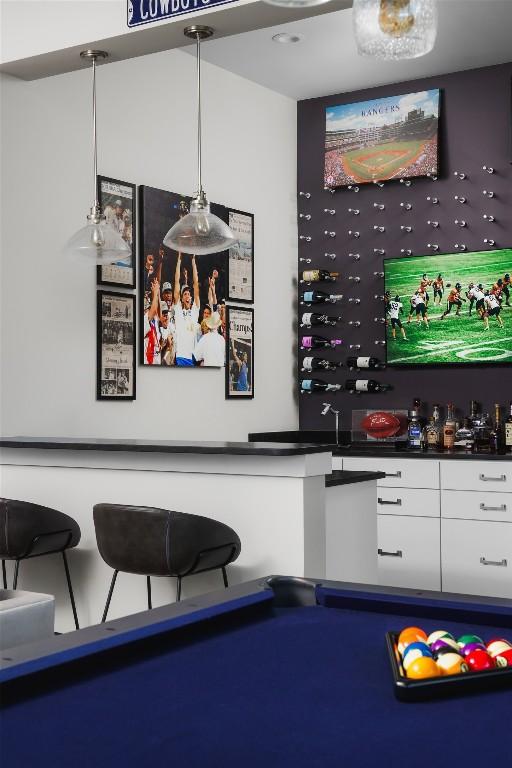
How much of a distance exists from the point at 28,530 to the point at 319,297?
315 centimetres

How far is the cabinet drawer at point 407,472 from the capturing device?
551cm

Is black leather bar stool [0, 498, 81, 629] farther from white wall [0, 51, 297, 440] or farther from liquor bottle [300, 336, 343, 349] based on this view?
liquor bottle [300, 336, 343, 349]

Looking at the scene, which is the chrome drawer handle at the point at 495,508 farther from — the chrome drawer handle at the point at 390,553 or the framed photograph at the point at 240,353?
the framed photograph at the point at 240,353

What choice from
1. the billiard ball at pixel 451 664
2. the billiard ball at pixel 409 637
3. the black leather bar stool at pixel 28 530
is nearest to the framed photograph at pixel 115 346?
the black leather bar stool at pixel 28 530

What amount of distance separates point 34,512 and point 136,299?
5.59 ft

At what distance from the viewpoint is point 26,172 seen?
4527 mm

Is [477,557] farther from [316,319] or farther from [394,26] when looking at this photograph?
A: [394,26]

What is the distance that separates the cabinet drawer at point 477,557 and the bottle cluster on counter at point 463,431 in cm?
49

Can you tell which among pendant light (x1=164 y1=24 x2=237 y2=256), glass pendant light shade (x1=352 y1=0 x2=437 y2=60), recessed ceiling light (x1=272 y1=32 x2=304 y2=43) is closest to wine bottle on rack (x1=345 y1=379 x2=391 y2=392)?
recessed ceiling light (x1=272 y1=32 x2=304 y2=43)

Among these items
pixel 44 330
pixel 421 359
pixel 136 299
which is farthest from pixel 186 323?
pixel 421 359

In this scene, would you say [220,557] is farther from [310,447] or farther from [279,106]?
[279,106]

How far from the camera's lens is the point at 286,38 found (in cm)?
536

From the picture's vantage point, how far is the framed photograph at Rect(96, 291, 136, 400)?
16.2 feet

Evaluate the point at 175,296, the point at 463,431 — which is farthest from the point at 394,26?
the point at 463,431
